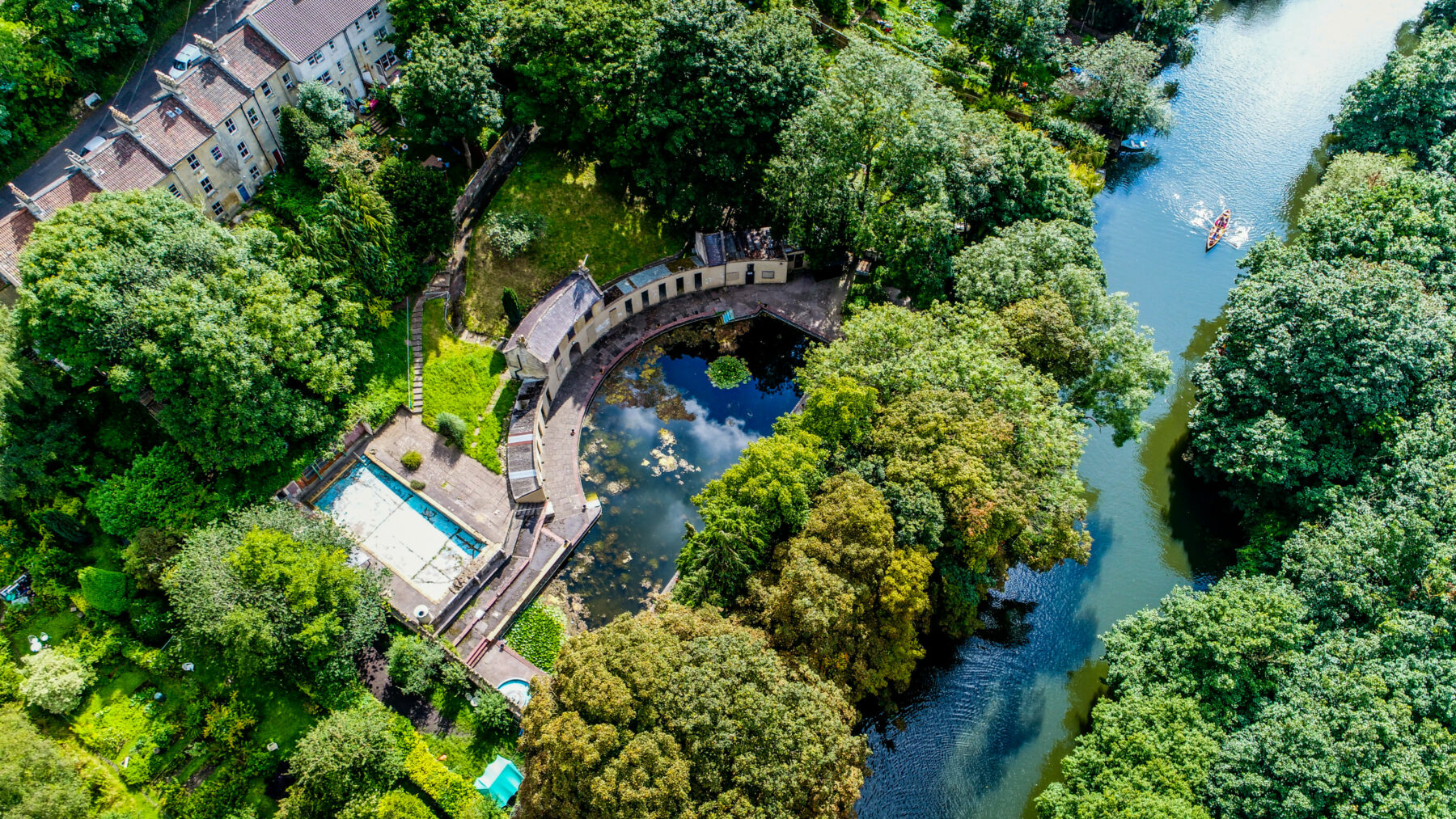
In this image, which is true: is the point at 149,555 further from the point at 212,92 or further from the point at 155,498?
the point at 212,92

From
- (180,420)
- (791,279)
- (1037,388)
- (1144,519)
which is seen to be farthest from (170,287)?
(1144,519)

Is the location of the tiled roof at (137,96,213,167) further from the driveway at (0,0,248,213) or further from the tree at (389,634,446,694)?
the tree at (389,634,446,694)

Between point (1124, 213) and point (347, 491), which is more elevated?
point (1124, 213)

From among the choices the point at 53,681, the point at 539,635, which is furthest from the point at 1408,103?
the point at 53,681

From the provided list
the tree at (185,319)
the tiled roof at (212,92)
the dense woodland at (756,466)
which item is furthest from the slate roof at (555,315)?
the tiled roof at (212,92)

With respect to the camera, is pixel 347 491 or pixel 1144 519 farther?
pixel 1144 519

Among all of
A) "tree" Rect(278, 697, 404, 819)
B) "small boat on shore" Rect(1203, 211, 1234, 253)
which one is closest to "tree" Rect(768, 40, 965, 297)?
"small boat on shore" Rect(1203, 211, 1234, 253)

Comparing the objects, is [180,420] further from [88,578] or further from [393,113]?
[393,113]
